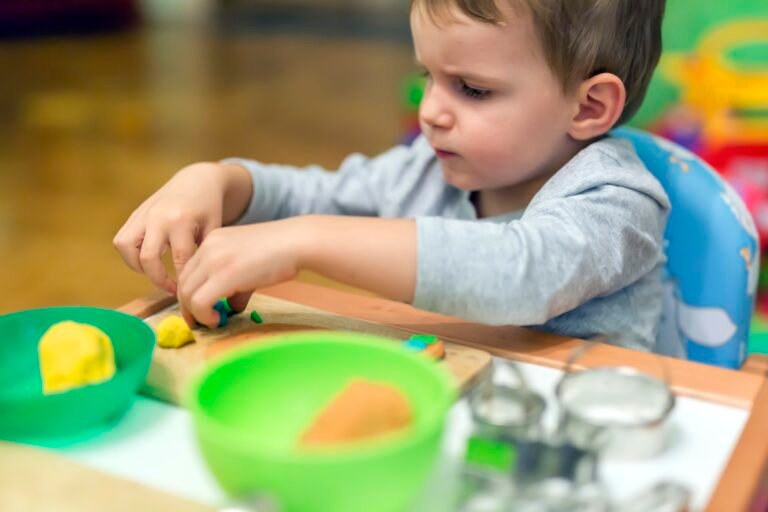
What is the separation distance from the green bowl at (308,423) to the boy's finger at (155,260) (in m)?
0.25

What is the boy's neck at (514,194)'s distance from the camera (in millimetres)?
859

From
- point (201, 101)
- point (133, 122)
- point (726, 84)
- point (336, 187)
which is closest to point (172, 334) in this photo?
point (336, 187)

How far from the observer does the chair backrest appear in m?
0.85

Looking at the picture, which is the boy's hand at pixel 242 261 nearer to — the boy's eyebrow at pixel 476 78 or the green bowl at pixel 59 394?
the green bowl at pixel 59 394

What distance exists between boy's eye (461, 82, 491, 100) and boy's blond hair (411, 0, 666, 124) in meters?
0.06

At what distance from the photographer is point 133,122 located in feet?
9.62

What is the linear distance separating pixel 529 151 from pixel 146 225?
0.33 metres

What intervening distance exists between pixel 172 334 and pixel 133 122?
2.43 m

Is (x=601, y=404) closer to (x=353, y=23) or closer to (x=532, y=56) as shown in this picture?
(x=532, y=56)

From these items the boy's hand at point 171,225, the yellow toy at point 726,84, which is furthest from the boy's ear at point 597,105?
the yellow toy at point 726,84

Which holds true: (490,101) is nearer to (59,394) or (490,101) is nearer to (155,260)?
(155,260)

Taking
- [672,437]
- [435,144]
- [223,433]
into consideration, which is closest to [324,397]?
[223,433]

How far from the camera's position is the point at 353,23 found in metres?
4.32

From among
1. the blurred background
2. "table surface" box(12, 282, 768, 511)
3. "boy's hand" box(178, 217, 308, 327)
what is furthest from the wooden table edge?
the blurred background
